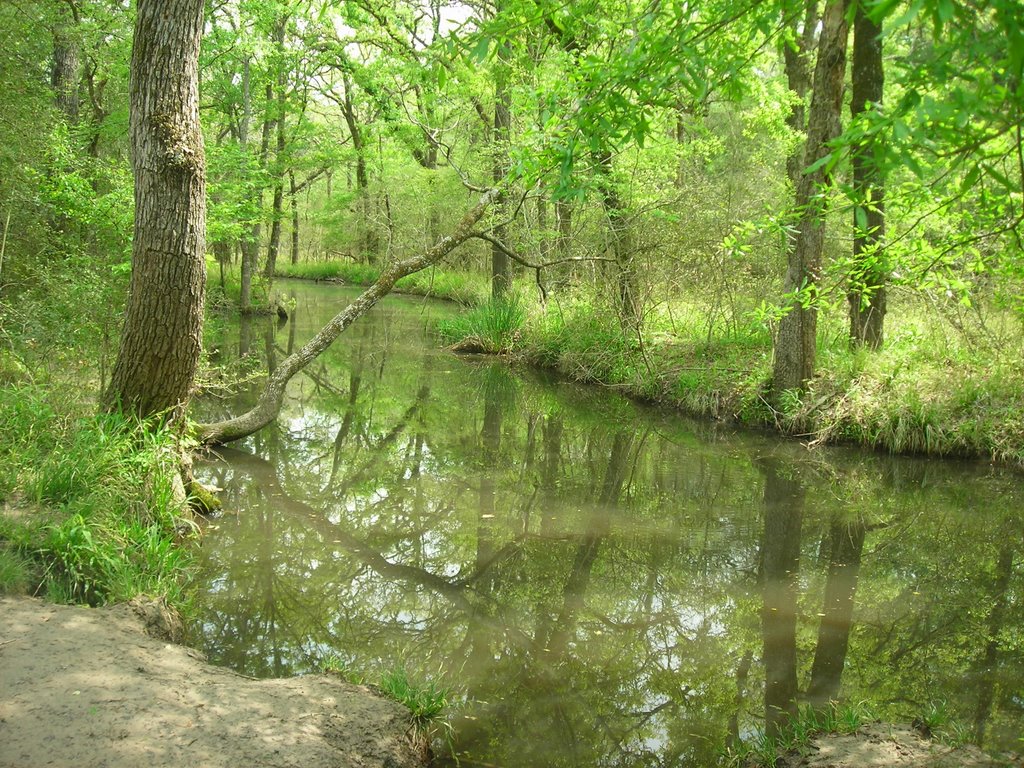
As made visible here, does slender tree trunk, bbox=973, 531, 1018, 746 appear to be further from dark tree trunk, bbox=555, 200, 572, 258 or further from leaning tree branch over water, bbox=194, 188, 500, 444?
dark tree trunk, bbox=555, 200, 572, 258

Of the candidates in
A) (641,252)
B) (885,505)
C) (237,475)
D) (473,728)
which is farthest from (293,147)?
(473,728)

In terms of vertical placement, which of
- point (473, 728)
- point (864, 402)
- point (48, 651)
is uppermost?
point (864, 402)

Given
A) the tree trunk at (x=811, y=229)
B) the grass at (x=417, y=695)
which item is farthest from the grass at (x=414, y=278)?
the grass at (x=417, y=695)

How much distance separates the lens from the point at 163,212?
221 inches

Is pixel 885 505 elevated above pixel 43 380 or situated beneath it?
situated beneath

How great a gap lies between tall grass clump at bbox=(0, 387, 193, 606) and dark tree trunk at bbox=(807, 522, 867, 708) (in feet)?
13.1

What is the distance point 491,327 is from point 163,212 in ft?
35.5

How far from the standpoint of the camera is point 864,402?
9453mm

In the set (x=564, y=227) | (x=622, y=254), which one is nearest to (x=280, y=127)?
(x=564, y=227)

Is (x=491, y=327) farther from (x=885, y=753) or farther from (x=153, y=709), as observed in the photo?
(x=885, y=753)

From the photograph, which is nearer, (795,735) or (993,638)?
(795,735)

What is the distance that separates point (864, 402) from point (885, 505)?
7.40ft

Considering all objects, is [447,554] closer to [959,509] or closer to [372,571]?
[372,571]

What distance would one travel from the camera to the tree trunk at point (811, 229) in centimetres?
901
